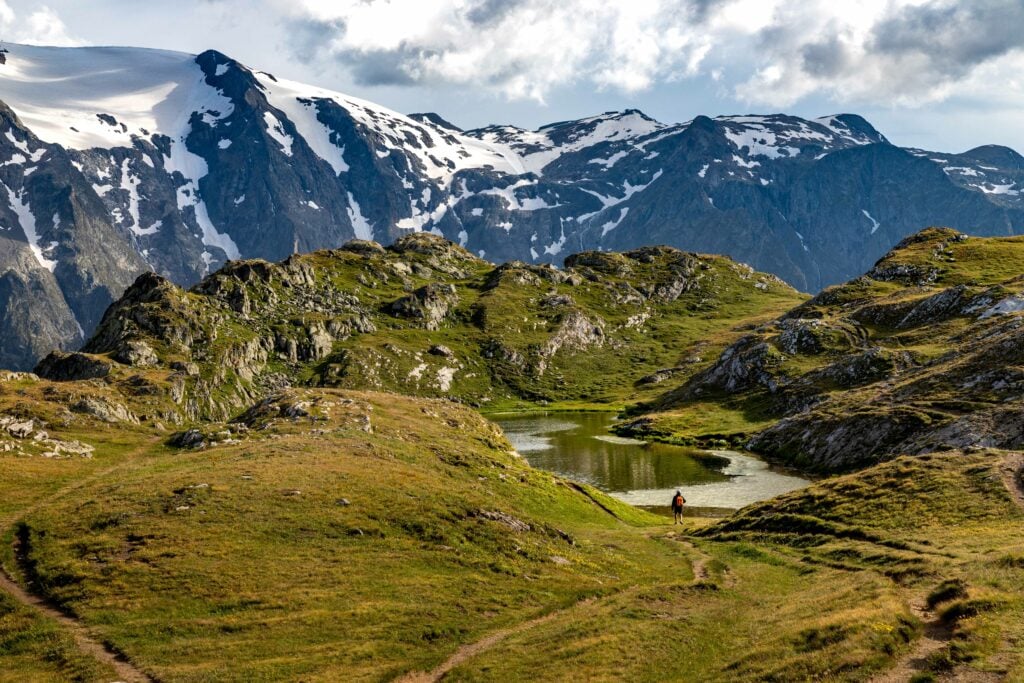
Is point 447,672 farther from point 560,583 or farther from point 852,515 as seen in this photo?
point 852,515

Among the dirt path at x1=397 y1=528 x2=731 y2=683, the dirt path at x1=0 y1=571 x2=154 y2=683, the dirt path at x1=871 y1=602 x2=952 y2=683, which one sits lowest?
the dirt path at x1=397 y1=528 x2=731 y2=683

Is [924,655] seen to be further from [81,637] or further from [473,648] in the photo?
[81,637]

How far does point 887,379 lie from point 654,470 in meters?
50.9

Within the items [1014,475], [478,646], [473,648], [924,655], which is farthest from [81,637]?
[1014,475]

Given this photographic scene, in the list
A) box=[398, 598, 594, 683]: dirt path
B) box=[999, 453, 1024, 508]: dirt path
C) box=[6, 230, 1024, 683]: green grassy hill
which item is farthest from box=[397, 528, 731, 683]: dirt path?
box=[999, 453, 1024, 508]: dirt path

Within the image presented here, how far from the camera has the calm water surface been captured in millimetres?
96062

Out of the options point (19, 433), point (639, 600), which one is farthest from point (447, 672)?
point (19, 433)

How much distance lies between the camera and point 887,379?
5344 inches

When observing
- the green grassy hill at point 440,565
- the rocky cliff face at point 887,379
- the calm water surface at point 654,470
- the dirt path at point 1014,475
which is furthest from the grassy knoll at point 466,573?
the rocky cliff face at point 887,379

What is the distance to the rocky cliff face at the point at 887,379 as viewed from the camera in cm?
10325

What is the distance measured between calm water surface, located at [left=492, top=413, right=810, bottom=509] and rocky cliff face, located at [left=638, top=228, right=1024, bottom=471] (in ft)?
36.0

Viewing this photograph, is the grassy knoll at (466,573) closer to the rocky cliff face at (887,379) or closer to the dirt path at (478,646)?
the dirt path at (478,646)

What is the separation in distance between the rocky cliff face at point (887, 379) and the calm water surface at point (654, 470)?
11.0 metres

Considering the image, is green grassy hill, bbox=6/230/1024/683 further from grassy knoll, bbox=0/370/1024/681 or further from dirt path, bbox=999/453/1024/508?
dirt path, bbox=999/453/1024/508
